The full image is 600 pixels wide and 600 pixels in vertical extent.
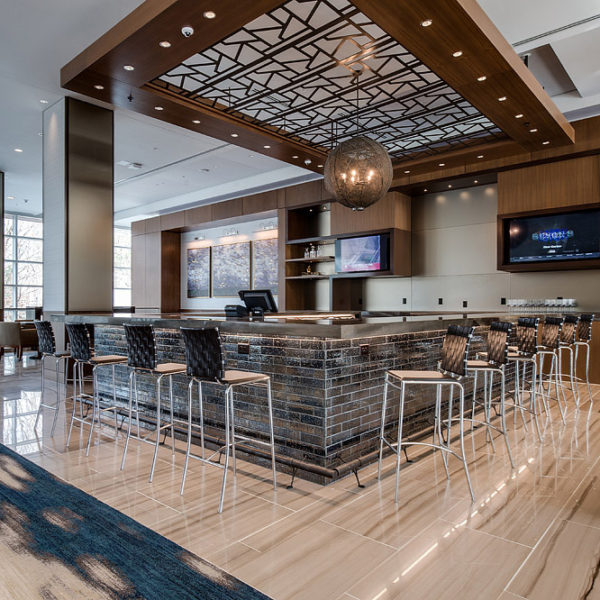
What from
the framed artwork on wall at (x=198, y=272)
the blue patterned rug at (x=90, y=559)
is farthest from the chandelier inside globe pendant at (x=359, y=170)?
the framed artwork on wall at (x=198, y=272)

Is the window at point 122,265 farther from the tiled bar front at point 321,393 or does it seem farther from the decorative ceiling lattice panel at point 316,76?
the tiled bar front at point 321,393

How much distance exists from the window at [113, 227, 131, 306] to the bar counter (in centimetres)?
1292

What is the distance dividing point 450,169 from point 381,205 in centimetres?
141

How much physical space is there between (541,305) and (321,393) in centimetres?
525

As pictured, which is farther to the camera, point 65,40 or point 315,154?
point 315,154

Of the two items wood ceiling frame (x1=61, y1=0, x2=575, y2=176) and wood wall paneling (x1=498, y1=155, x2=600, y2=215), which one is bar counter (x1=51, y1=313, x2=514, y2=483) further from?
wood wall paneling (x1=498, y1=155, x2=600, y2=215)

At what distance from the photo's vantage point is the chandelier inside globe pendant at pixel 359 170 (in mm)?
4332

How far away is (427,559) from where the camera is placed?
84.1 inches

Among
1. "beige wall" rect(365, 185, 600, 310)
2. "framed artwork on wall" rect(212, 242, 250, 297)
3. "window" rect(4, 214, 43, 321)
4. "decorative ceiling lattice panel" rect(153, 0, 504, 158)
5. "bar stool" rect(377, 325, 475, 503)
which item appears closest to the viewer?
"bar stool" rect(377, 325, 475, 503)

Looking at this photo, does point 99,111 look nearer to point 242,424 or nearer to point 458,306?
point 242,424

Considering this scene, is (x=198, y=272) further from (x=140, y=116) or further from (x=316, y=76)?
(x=316, y=76)

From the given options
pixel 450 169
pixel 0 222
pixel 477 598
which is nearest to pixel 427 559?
pixel 477 598

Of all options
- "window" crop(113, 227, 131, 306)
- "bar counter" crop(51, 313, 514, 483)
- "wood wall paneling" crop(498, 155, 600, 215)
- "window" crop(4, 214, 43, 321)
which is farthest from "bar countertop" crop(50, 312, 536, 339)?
"window" crop(113, 227, 131, 306)

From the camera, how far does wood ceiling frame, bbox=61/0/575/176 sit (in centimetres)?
346
